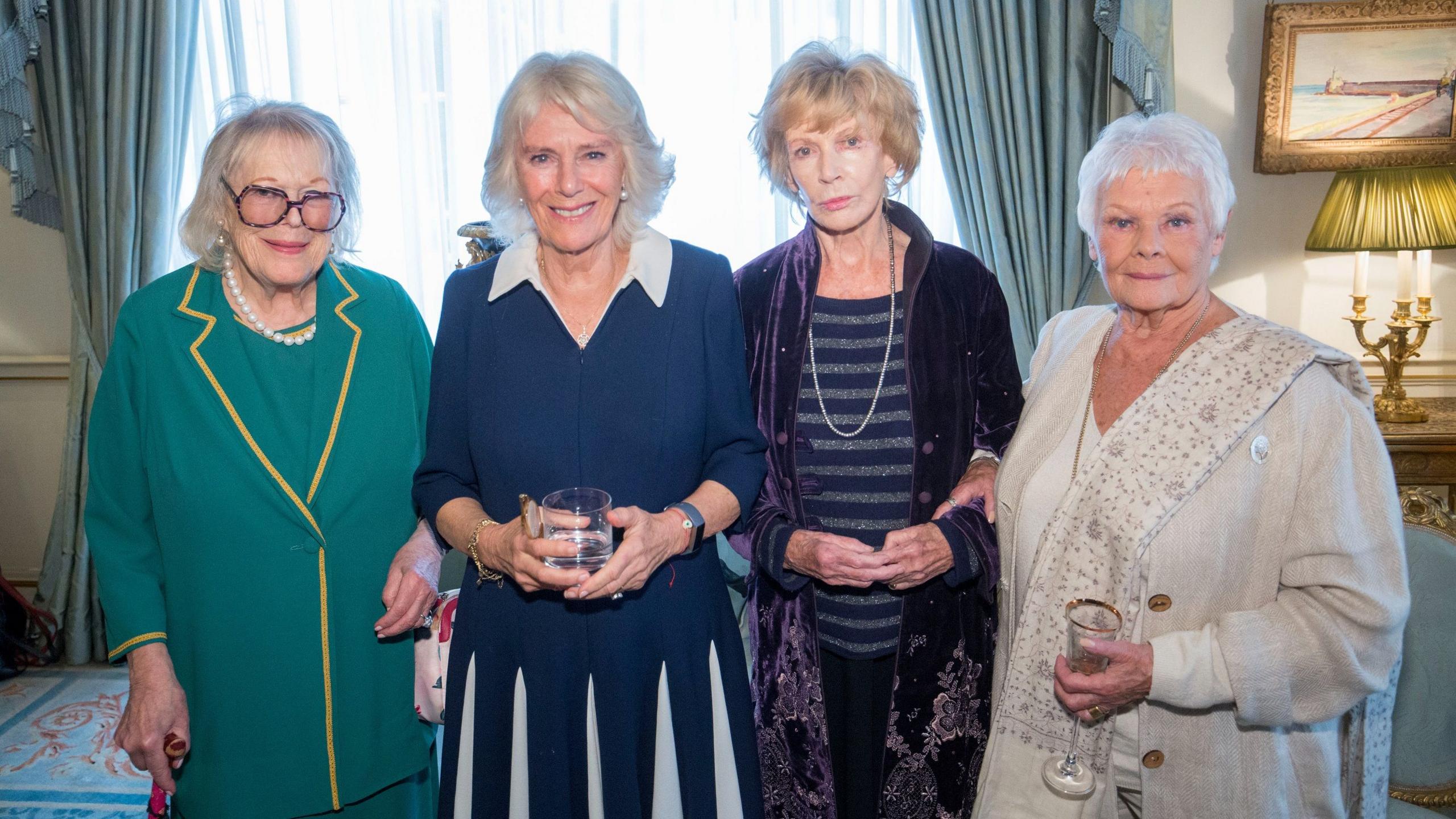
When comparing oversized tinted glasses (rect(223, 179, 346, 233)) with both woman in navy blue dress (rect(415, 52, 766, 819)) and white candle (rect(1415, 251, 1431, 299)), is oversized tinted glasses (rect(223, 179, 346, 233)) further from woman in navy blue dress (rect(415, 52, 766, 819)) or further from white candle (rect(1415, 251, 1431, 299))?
white candle (rect(1415, 251, 1431, 299))

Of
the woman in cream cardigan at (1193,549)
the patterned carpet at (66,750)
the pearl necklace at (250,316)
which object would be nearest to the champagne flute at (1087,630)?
the woman in cream cardigan at (1193,549)

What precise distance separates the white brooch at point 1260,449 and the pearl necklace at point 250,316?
5.07ft

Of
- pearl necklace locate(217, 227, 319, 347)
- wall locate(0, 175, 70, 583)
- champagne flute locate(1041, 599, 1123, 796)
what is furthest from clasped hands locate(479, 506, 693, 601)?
wall locate(0, 175, 70, 583)

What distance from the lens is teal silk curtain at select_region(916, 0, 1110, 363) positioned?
12.1 feet

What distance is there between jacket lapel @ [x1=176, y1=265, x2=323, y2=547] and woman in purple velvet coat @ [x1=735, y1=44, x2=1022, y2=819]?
0.79m

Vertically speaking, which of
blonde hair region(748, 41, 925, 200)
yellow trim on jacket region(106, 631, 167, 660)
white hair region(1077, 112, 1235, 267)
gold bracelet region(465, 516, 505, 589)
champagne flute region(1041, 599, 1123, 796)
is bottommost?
yellow trim on jacket region(106, 631, 167, 660)

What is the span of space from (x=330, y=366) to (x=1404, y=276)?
11.3 feet

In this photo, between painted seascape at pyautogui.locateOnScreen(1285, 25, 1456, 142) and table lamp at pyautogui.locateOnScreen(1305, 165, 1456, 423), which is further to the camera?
painted seascape at pyautogui.locateOnScreen(1285, 25, 1456, 142)

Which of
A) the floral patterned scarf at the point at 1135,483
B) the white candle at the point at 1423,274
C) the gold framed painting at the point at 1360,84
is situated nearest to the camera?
the floral patterned scarf at the point at 1135,483

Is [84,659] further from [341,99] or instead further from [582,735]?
[582,735]

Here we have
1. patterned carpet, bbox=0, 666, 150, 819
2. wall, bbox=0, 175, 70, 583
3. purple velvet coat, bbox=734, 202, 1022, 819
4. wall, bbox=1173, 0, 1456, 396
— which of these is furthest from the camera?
wall, bbox=0, 175, 70, 583

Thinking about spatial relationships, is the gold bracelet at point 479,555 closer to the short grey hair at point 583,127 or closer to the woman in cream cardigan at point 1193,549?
the short grey hair at point 583,127

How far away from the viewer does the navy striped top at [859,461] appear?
181 cm

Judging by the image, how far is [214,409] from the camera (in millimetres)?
1586
